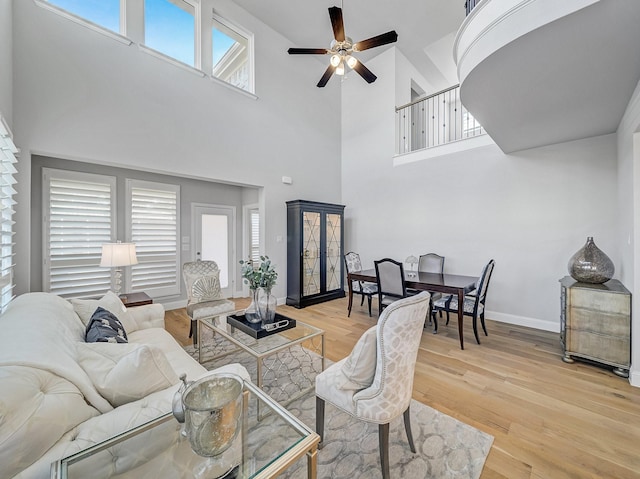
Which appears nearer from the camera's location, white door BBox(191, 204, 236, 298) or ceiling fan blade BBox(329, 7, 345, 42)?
ceiling fan blade BBox(329, 7, 345, 42)

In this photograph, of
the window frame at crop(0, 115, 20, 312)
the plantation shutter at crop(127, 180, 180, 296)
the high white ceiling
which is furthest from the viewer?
the high white ceiling

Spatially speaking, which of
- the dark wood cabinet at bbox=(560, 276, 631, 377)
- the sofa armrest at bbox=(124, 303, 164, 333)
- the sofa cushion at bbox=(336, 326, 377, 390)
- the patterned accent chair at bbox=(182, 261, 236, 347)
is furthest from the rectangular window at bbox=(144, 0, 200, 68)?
the dark wood cabinet at bbox=(560, 276, 631, 377)

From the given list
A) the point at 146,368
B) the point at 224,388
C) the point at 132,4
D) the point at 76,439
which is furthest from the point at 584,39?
the point at 132,4

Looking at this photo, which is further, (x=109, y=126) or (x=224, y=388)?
(x=109, y=126)

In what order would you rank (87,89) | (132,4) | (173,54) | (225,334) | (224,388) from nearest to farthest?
(224,388), (225,334), (87,89), (132,4), (173,54)

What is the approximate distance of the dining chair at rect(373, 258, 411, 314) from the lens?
3514 millimetres

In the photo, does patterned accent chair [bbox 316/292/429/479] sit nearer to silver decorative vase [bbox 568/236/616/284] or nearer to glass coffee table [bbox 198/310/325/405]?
glass coffee table [bbox 198/310/325/405]

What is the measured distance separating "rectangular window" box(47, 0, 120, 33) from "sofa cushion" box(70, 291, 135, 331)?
3.24 metres

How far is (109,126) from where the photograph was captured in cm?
316

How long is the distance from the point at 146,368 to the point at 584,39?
10.3 feet

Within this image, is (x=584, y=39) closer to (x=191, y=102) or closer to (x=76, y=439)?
(x=76, y=439)

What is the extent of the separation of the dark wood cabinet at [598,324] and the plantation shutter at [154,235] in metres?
5.53

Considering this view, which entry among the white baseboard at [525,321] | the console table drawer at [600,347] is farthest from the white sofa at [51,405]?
the white baseboard at [525,321]

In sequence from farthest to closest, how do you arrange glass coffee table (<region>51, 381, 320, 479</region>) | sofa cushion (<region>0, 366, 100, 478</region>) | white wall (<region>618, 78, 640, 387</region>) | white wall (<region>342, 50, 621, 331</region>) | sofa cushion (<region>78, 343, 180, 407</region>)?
white wall (<region>342, 50, 621, 331</region>) < white wall (<region>618, 78, 640, 387</region>) < sofa cushion (<region>78, 343, 180, 407</region>) < glass coffee table (<region>51, 381, 320, 479</region>) < sofa cushion (<region>0, 366, 100, 478</region>)
